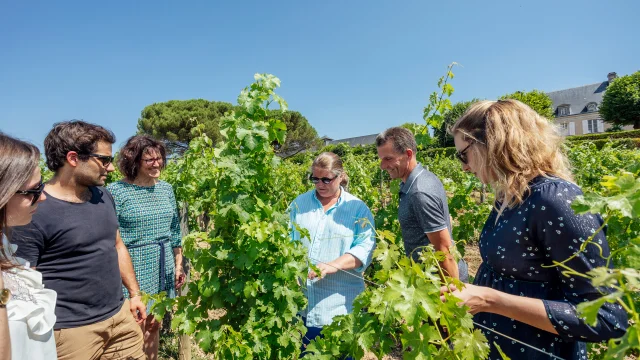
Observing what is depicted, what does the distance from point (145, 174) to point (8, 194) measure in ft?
5.88

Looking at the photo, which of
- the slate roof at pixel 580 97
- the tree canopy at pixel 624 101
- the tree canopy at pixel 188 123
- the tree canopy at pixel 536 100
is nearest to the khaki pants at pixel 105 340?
the tree canopy at pixel 188 123

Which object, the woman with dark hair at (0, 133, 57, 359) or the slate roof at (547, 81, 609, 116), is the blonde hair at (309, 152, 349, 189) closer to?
the woman with dark hair at (0, 133, 57, 359)

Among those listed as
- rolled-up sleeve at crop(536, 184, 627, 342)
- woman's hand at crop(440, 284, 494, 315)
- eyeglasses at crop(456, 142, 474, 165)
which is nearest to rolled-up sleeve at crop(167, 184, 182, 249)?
eyeglasses at crop(456, 142, 474, 165)

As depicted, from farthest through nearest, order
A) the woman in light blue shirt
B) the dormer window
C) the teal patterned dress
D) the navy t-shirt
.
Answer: the dormer window → the teal patterned dress → the woman in light blue shirt → the navy t-shirt

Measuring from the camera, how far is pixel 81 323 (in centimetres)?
198

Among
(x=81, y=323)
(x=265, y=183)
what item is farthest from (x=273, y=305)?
(x=81, y=323)

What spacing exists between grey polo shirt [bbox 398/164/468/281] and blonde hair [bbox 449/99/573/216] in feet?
2.86

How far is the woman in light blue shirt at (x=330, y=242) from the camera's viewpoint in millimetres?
2359

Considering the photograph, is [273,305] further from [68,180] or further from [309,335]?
[68,180]

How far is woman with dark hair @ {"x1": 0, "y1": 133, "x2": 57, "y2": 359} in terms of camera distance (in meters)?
1.19

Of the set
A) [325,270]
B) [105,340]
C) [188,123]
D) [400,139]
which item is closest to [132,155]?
[105,340]

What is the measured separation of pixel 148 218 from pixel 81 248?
829 millimetres

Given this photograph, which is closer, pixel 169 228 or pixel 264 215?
pixel 264 215

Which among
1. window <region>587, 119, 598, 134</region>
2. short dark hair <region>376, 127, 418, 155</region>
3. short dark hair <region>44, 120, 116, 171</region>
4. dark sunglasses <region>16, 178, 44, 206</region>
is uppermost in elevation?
window <region>587, 119, 598, 134</region>
